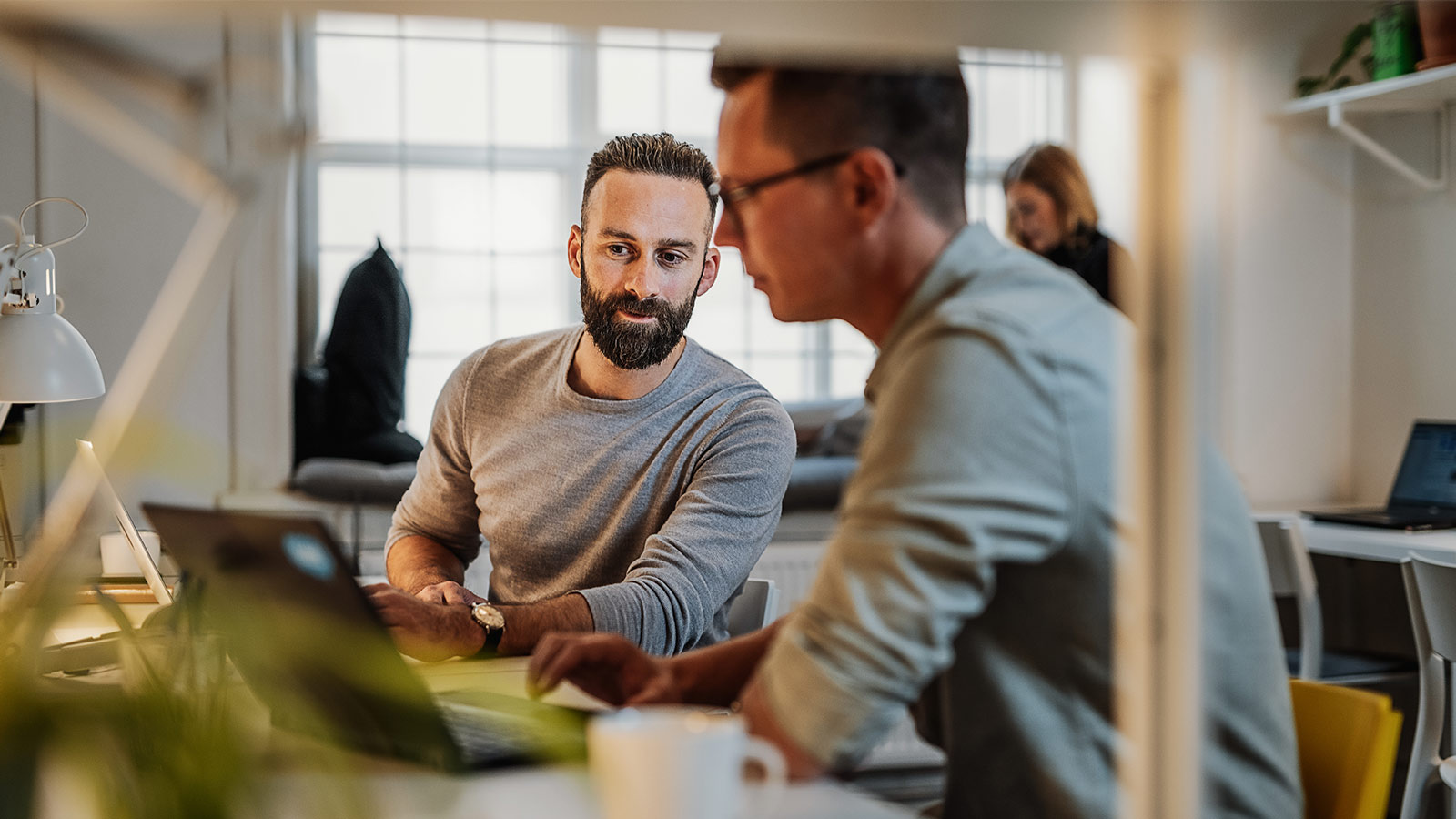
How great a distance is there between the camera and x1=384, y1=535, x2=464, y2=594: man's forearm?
5.39 ft

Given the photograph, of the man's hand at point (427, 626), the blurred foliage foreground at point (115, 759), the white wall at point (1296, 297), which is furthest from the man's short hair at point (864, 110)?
the white wall at point (1296, 297)

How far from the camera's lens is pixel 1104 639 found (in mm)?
795

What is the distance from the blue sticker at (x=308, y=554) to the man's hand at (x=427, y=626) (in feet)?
1.58

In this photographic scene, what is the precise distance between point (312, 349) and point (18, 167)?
0.81 m

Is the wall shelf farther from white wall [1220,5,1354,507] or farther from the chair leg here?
the chair leg

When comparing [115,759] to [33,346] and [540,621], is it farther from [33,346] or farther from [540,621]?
[33,346]

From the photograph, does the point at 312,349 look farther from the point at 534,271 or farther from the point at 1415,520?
the point at 1415,520

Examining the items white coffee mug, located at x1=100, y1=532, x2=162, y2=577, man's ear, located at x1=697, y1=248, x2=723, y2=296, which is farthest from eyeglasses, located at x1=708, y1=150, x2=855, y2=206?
white coffee mug, located at x1=100, y1=532, x2=162, y2=577

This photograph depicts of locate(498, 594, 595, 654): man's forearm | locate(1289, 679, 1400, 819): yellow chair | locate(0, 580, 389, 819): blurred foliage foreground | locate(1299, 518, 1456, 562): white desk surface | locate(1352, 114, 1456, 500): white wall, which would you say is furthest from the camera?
locate(1352, 114, 1456, 500): white wall

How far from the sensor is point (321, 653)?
2.70 feet

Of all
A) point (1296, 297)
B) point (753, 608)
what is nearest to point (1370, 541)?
point (1296, 297)

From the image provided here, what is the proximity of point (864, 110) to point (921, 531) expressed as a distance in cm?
30

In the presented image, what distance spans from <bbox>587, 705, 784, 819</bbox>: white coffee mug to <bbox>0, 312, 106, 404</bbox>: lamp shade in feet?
4.03

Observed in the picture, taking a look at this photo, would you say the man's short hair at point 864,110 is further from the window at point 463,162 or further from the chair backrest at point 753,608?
the window at point 463,162
